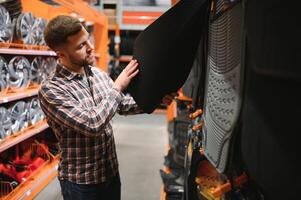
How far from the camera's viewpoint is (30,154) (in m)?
3.67

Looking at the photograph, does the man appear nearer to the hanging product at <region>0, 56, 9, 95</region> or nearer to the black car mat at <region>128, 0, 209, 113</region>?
the black car mat at <region>128, 0, 209, 113</region>

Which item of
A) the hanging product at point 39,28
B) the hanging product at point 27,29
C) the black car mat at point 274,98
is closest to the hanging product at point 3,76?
the hanging product at point 27,29

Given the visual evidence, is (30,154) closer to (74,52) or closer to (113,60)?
(74,52)

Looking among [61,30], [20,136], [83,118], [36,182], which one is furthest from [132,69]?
[36,182]

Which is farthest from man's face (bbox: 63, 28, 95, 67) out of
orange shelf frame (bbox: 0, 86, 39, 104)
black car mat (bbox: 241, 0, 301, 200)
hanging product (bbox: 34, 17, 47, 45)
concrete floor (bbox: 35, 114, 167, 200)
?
hanging product (bbox: 34, 17, 47, 45)

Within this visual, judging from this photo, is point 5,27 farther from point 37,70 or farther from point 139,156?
point 139,156

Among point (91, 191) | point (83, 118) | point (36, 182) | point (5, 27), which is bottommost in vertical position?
point (36, 182)

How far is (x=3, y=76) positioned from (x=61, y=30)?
173 centimetres

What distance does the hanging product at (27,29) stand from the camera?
304 centimetres

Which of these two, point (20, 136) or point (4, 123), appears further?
point (20, 136)

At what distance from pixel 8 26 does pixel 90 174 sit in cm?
194

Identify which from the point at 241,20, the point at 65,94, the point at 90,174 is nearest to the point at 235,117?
the point at 241,20

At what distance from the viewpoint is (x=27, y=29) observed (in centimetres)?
320

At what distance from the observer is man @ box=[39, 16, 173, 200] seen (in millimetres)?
1420
